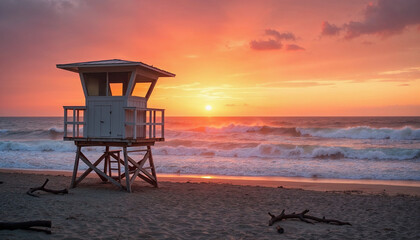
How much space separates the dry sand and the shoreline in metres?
0.67

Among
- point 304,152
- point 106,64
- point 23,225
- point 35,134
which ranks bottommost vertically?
point 35,134

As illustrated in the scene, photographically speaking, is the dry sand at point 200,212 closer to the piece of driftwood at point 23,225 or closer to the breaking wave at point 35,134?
the piece of driftwood at point 23,225

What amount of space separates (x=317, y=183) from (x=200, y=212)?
8.42 meters

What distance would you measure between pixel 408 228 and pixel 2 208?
964 cm

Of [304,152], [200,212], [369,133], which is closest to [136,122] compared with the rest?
[200,212]

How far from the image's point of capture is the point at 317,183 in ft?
52.3

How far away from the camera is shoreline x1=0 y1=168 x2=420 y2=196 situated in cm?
1407

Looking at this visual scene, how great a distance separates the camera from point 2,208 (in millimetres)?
8891

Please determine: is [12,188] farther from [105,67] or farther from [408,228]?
[408,228]

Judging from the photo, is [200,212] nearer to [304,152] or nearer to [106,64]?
[106,64]

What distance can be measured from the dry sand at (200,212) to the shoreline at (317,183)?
669 millimetres

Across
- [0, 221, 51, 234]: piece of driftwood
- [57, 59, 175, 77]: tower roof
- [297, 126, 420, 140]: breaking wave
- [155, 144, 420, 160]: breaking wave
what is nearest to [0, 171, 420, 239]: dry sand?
[0, 221, 51, 234]: piece of driftwood

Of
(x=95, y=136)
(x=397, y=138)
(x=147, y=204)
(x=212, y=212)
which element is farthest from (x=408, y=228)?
(x=397, y=138)

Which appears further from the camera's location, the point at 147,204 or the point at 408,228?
the point at 147,204
